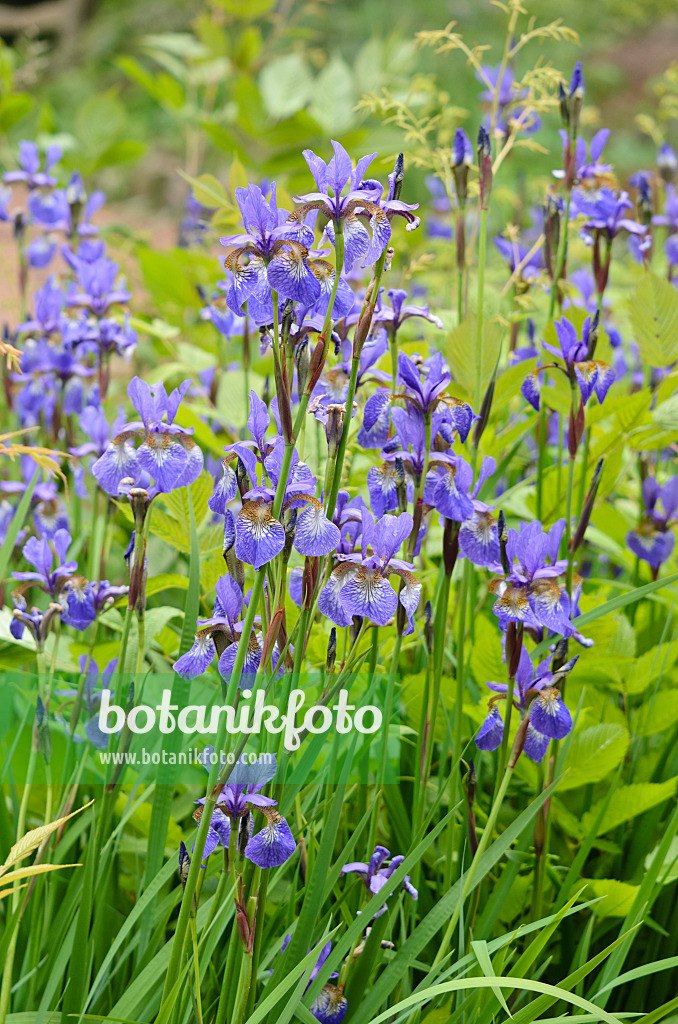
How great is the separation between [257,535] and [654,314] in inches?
37.9

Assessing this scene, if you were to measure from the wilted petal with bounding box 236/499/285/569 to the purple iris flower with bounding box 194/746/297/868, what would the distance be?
230 millimetres

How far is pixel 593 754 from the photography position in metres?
1.26

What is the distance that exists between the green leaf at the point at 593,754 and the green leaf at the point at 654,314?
24.5 inches

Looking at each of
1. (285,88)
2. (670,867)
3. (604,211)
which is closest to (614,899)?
(670,867)

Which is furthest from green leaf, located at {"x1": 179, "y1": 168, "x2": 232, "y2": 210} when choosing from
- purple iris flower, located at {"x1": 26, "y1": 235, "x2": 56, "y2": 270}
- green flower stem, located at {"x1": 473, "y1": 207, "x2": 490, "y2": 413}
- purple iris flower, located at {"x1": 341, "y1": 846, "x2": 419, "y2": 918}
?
purple iris flower, located at {"x1": 341, "y1": 846, "x2": 419, "y2": 918}

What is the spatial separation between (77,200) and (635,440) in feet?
5.10

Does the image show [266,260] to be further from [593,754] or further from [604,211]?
[604,211]

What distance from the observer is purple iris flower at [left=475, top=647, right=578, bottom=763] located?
1.01m

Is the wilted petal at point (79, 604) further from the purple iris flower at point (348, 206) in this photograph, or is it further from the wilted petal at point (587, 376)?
the wilted petal at point (587, 376)

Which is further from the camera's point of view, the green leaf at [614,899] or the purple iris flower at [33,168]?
the purple iris flower at [33,168]

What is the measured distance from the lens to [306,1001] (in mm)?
965

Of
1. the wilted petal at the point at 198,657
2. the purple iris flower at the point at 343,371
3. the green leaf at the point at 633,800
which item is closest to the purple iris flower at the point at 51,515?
the purple iris flower at the point at 343,371

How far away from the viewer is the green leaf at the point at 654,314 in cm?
142

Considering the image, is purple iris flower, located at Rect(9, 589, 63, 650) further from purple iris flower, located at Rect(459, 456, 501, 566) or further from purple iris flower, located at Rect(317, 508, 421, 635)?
purple iris flower, located at Rect(459, 456, 501, 566)
